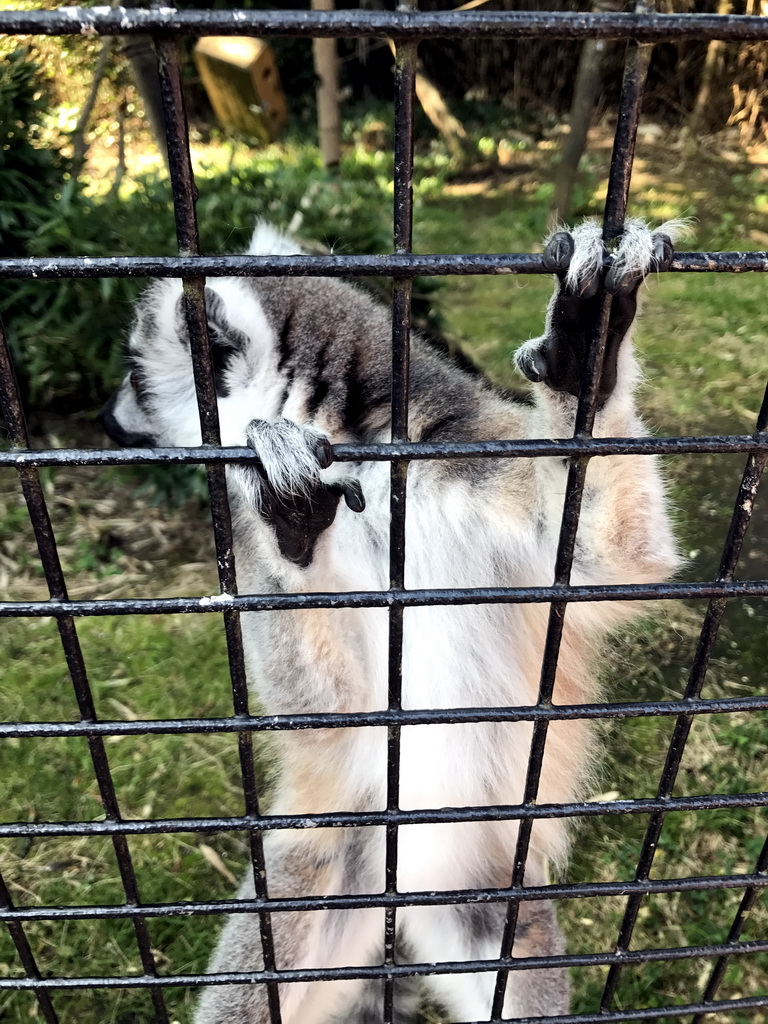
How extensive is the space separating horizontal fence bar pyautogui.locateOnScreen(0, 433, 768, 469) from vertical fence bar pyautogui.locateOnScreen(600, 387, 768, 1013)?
50 millimetres

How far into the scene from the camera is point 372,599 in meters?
1.18

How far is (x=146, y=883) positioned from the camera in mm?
2516

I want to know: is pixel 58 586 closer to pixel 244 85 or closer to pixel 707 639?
pixel 707 639

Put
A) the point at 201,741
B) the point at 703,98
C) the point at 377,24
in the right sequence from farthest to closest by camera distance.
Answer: the point at 703,98, the point at 201,741, the point at 377,24

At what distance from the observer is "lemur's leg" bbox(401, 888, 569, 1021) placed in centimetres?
204

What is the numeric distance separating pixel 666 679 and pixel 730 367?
2.53 metres

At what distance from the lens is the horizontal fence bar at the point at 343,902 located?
144 cm

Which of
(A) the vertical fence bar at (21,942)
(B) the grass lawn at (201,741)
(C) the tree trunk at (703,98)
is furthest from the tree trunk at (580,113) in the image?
(A) the vertical fence bar at (21,942)

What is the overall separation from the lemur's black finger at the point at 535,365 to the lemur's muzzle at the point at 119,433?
5.32 ft

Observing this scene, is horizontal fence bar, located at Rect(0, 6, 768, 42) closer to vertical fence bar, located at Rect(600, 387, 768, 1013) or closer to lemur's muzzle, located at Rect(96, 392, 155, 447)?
vertical fence bar, located at Rect(600, 387, 768, 1013)

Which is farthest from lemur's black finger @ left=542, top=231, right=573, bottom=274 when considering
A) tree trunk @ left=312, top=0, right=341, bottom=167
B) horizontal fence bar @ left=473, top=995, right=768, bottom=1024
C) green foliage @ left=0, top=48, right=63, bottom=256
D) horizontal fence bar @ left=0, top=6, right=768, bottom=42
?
tree trunk @ left=312, top=0, right=341, bottom=167

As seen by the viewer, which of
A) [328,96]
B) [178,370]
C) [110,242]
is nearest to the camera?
[178,370]

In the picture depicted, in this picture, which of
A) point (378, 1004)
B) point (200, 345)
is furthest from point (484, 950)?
point (200, 345)

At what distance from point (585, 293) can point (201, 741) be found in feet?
7.88
